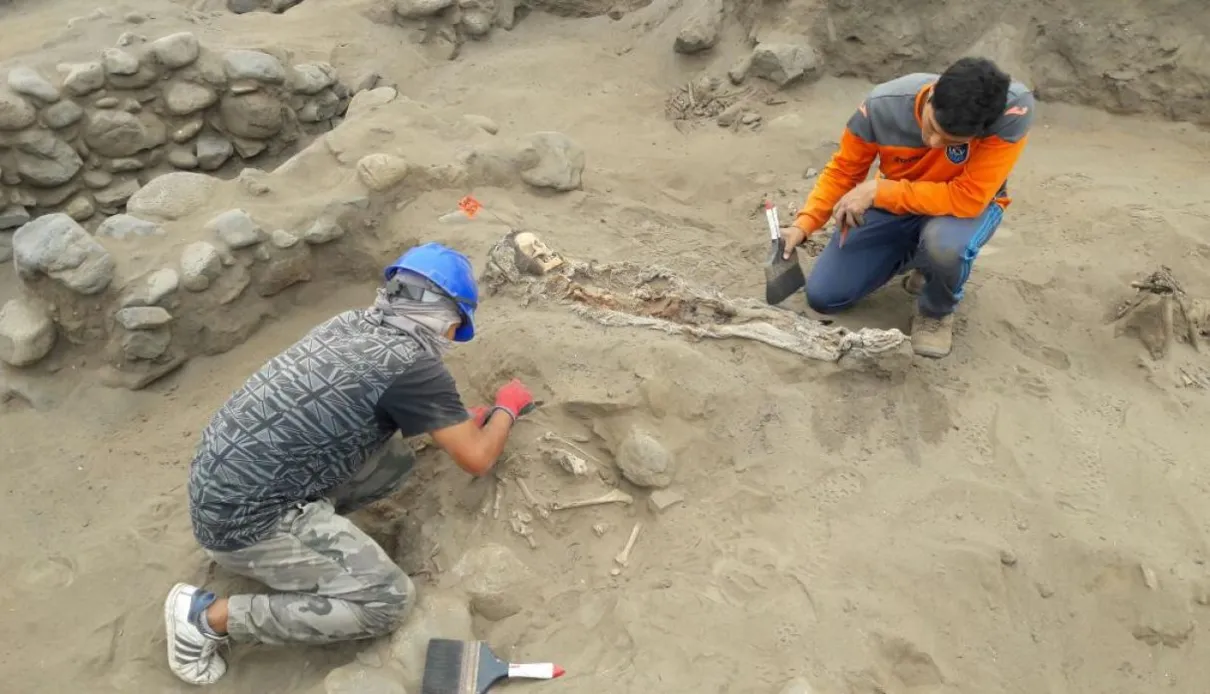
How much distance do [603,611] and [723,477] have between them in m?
0.63

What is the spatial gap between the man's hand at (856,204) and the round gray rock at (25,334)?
10.9 feet

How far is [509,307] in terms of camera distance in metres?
3.66

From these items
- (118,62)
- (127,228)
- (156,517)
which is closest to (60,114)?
(118,62)

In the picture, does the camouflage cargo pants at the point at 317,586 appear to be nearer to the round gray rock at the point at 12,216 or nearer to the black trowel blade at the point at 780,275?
the black trowel blade at the point at 780,275

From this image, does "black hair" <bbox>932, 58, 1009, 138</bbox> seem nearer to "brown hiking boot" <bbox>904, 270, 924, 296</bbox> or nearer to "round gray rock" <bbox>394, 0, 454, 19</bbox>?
"brown hiking boot" <bbox>904, 270, 924, 296</bbox>

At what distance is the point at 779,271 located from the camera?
369 centimetres

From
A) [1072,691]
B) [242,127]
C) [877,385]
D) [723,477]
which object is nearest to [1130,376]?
[877,385]

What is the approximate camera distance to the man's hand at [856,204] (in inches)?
136

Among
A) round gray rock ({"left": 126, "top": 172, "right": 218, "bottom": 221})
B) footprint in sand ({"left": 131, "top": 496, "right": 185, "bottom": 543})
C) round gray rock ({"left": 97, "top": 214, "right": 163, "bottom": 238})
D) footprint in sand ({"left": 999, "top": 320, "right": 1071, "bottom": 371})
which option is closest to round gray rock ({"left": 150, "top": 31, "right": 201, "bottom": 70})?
round gray rock ({"left": 126, "top": 172, "right": 218, "bottom": 221})

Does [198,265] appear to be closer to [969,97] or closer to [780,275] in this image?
[780,275]

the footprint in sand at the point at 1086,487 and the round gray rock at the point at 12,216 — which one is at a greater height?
the footprint in sand at the point at 1086,487

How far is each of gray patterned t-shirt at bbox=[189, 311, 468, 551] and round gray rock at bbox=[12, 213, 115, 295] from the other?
1456 millimetres

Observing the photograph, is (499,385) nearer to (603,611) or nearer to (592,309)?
(592,309)

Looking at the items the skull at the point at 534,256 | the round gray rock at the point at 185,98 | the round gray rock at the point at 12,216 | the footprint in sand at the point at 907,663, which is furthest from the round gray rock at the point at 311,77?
the footprint in sand at the point at 907,663
